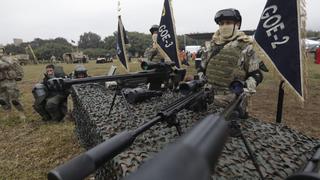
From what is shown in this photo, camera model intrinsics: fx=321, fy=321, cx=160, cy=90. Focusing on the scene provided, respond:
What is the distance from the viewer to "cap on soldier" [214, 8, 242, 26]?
165 inches

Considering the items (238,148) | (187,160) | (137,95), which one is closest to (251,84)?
(238,148)

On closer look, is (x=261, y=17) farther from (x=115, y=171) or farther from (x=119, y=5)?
(x=119, y=5)

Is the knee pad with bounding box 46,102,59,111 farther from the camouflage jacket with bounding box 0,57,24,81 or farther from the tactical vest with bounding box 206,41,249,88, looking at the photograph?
the tactical vest with bounding box 206,41,249,88

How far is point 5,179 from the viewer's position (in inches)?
212

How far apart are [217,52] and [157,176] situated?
3941mm

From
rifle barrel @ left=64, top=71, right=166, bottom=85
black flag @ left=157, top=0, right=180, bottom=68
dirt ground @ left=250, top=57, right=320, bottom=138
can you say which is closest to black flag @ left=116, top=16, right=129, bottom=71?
black flag @ left=157, top=0, right=180, bottom=68

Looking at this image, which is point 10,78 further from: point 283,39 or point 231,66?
point 283,39

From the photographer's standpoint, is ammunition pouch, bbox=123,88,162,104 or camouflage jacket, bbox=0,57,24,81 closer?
ammunition pouch, bbox=123,88,162,104

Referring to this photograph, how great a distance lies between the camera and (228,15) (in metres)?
4.19

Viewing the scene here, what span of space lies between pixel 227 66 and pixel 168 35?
Result: 3562 millimetres

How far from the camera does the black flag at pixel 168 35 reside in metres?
7.55

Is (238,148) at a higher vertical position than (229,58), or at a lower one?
lower

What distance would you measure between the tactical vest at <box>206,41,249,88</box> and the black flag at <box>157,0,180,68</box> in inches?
116

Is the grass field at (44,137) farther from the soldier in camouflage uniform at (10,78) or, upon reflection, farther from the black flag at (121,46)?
the black flag at (121,46)
